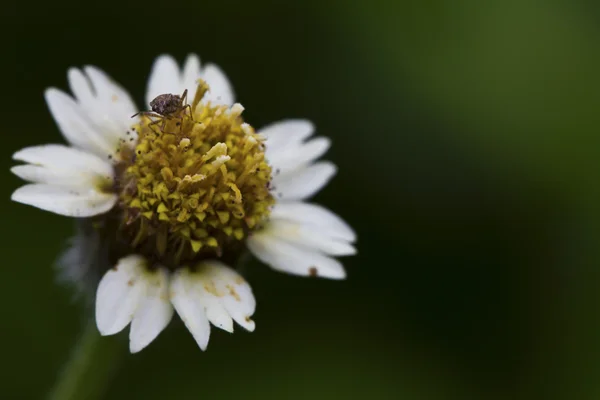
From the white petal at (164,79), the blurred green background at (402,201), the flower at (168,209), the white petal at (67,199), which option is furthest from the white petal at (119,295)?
the blurred green background at (402,201)

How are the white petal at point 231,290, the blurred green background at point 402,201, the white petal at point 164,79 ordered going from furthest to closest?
the blurred green background at point 402,201, the white petal at point 164,79, the white petal at point 231,290

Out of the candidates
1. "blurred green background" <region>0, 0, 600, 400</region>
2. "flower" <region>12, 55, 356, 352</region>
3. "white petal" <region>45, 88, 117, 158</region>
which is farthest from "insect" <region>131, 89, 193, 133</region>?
"blurred green background" <region>0, 0, 600, 400</region>

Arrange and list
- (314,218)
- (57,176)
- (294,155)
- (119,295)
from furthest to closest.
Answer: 1. (294,155)
2. (314,218)
3. (57,176)
4. (119,295)

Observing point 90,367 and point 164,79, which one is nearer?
point 90,367

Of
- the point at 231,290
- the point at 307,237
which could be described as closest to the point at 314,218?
the point at 307,237

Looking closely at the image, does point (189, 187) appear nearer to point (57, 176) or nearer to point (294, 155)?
point (57, 176)

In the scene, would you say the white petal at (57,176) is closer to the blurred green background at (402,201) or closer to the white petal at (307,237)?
the white petal at (307,237)

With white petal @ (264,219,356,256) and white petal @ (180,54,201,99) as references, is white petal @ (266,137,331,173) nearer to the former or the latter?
white petal @ (264,219,356,256)
